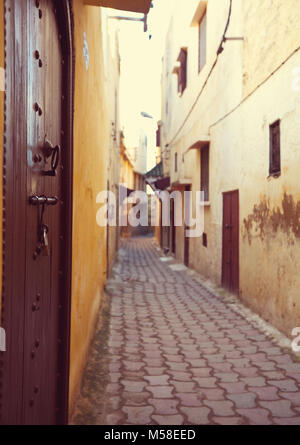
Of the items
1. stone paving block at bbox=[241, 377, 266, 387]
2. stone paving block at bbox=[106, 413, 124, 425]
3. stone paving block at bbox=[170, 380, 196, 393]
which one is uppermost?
stone paving block at bbox=[106, 413, 124, 425]

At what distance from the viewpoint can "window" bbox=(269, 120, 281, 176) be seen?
562 centimetres

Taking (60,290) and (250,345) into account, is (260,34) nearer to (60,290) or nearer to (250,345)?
(250,345)

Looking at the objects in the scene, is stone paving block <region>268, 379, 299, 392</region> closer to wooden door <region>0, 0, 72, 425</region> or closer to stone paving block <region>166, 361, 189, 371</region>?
stone paving block <region>166, 361, 189, 371</region>

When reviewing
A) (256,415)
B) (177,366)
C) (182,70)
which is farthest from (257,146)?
(182,70)

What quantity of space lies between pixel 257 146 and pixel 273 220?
1336 mm

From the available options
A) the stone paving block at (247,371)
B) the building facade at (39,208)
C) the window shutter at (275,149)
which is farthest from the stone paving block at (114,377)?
the window shutter at (275,149)

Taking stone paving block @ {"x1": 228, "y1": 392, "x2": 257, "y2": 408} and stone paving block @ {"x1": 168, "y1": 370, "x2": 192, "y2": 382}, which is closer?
stone paving block @ {"x1": 228, "y1": 392, "x2": 257, "y2": 408}

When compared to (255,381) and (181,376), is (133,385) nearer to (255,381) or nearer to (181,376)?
(181,376)

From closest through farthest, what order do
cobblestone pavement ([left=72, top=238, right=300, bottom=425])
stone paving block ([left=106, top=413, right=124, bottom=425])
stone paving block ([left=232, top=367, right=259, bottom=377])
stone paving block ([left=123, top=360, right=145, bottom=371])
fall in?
stone paving block ([left=106, top=413, right=124, bottom=425]) < cobblestone pavement ([left=72, top=238, right=300, bottom=425]) < stone paving block ([left=232, top=367, right=259, bottom=377]) < stone paving block ([left=123, top=360, right=145, bottom=371])

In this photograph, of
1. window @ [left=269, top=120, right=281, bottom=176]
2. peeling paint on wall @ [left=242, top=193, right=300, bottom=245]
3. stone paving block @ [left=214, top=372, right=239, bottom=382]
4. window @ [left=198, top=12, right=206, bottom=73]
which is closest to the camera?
stone paving block @ [left=214, top=372, right=239, bottom=382]

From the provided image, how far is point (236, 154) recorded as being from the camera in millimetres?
7527

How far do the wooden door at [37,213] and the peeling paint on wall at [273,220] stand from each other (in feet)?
10.2

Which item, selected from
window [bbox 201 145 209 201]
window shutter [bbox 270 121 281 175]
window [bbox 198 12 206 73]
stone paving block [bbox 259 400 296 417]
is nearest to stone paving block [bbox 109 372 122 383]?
stone paving block [bbox 259 400 296 417]

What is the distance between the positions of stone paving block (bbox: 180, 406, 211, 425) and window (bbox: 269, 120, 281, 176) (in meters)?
3.32
